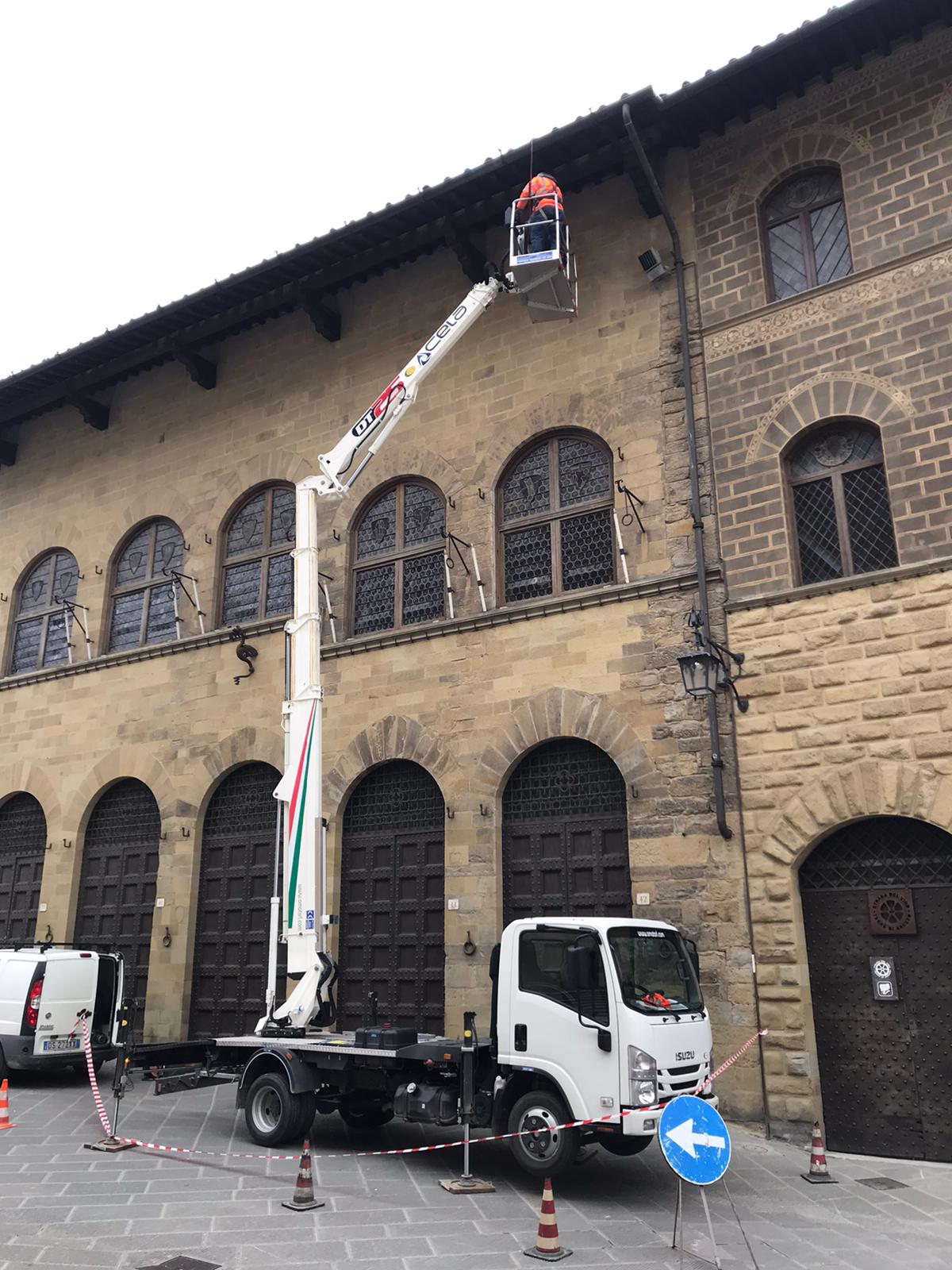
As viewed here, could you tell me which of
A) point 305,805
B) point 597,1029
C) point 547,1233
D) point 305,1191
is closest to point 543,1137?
point 597,1029

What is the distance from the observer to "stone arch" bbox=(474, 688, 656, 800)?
11656mm

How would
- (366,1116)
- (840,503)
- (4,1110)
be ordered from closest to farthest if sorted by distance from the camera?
(366,1116) < (4,1110) < (840,503)

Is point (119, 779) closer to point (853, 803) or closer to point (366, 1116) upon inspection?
point (366, 1116)

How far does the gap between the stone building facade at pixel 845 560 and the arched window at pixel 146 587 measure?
9.17 metres

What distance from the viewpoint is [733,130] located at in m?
12.9

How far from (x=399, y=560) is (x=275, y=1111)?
7.44 metres

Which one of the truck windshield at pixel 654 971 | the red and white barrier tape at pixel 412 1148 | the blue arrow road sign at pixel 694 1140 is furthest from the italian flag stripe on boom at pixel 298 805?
the blue arrow road sign at pixel 694 1140

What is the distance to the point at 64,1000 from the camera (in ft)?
40.6

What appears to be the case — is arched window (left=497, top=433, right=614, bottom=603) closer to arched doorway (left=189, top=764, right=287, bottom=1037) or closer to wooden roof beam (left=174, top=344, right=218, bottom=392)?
arched doorway (left=189, top=764, right=287, bottom=1037)

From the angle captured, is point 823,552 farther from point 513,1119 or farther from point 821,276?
point 513,1119

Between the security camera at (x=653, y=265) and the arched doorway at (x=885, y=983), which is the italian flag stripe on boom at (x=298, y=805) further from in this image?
the security camera at (x=653, y=265)

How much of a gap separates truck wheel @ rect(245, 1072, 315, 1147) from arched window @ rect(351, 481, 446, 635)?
629cm

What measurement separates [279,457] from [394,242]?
3.59m

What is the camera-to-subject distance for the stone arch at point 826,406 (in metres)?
11.0
